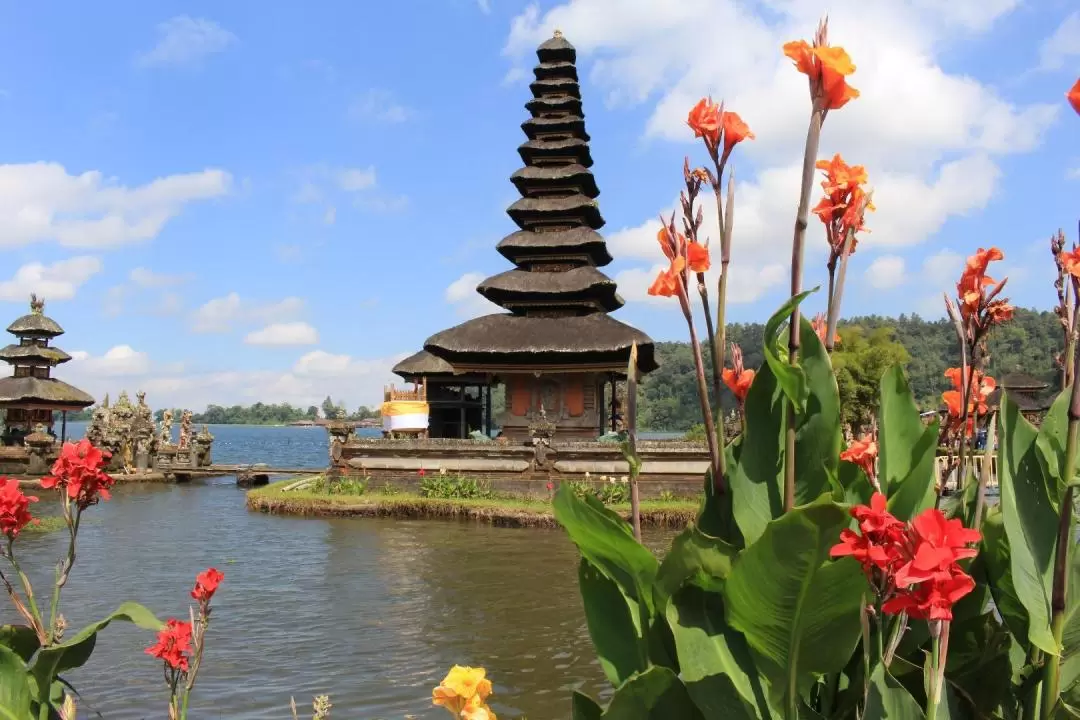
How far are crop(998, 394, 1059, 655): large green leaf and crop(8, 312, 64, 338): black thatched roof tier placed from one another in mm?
37997

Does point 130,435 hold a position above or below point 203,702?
above

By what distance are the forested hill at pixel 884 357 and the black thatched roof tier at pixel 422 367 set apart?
1445cm

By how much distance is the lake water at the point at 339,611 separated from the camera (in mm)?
7211

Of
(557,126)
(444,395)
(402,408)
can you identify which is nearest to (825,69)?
(557,126)

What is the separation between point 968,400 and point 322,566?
1250cm

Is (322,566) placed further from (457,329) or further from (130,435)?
(130,435)

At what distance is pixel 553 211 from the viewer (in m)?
24.2

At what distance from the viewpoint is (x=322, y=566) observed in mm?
13641

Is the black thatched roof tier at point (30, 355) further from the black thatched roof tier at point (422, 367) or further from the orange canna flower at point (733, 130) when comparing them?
the orange canna flower at point (733, 130)

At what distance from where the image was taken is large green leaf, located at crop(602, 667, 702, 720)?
2.10m

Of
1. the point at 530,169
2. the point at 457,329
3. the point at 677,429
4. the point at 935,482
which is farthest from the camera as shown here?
the point at 677,429

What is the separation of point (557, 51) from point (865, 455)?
25898mm

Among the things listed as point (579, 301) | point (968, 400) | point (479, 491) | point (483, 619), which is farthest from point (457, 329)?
point (968, 400)

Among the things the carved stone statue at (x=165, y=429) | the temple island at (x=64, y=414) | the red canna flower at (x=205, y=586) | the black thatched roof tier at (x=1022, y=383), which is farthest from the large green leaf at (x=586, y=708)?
the black thatched roof tier at (x=1022, y=383)
